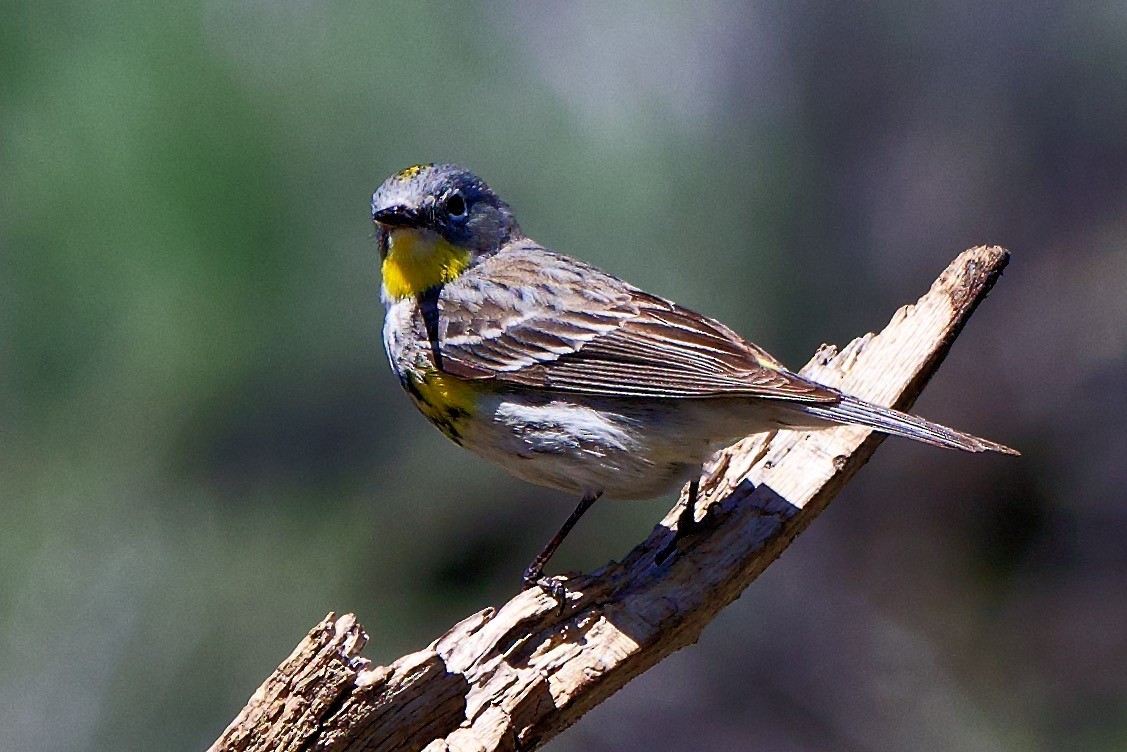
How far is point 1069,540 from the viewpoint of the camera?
18.4ft

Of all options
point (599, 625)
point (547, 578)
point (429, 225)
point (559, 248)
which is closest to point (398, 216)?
point (429, 225)

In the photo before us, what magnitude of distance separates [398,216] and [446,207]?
0.24 metres

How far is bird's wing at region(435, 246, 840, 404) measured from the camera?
343cm

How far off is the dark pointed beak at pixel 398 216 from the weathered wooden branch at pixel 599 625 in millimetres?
1271

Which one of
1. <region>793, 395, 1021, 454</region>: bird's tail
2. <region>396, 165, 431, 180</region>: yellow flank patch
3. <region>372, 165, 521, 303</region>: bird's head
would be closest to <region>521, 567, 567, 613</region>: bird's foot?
<region>793, 395, 1021, 454</region>: bird's tail

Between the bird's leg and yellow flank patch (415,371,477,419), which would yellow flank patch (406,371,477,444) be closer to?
yellow flank patch (415,371,477,419)

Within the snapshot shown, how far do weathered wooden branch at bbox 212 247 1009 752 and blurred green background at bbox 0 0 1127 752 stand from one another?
5.34 feet

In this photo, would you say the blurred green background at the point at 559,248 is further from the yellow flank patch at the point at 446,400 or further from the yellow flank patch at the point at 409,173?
the yellow flank patch at the point at 446,400

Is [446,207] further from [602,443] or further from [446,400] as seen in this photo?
[602,443]

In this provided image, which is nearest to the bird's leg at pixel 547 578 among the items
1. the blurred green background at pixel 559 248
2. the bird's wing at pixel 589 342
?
the bird's wing at pixel 589 342

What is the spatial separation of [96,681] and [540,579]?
2.70 metres

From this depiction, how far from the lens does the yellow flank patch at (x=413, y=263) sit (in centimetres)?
403

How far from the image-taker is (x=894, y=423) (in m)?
3.17

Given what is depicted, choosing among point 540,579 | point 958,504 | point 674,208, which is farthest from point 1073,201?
point 540,579
